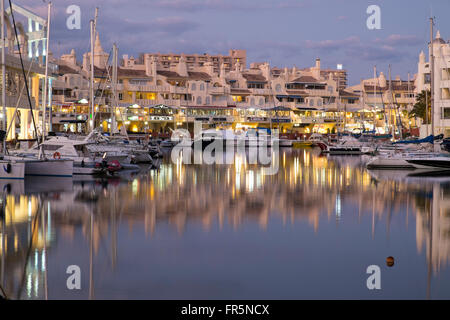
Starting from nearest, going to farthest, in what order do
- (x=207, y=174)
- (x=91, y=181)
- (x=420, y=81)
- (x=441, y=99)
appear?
(x=91, y=181) → (x=207, y=174) → (x=441, y=99) → (x=420, y=81)

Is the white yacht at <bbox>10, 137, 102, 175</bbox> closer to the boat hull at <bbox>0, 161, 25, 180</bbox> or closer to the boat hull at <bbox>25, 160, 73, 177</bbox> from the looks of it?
the boat hull at <bbox>25, 160, 73, 177</bbox>

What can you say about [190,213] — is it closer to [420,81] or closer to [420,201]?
[420,201]

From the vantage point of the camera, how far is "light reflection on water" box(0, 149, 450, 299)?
12.9 m

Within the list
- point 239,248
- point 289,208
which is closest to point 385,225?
point 289,208

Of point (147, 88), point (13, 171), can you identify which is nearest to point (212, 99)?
point (147, 88)

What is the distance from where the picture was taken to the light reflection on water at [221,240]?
1292 cm

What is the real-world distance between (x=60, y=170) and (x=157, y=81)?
257 feet

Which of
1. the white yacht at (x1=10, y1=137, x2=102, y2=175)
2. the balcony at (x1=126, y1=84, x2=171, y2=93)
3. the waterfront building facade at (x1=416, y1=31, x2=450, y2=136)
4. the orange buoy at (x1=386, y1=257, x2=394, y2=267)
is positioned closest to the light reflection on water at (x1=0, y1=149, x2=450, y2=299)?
the orange buoy at (x1=386, y1=257, x2=394, y2=267)

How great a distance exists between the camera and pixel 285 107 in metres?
109

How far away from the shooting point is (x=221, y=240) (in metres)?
17.5

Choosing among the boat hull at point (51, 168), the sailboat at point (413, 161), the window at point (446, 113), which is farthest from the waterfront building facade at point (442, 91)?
the boat hull at point (51, 168)

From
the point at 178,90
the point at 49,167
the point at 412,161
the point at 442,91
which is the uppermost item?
the point at 178,90

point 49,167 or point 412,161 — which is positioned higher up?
point 412,161

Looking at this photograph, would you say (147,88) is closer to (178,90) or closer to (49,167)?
(178,90)
